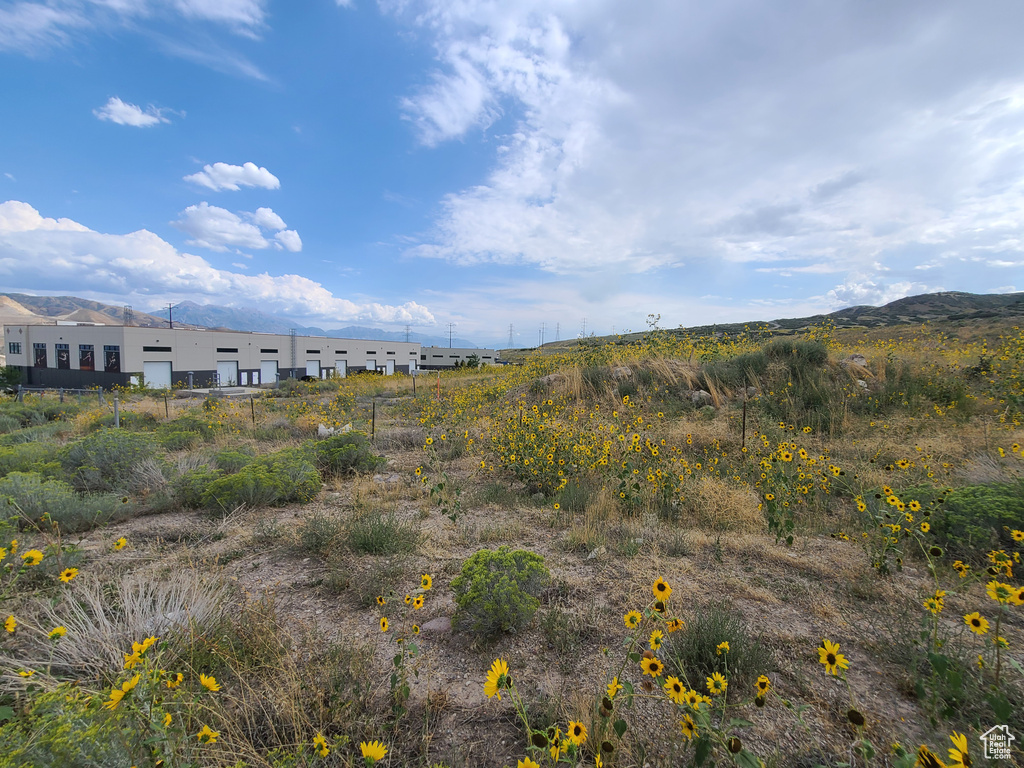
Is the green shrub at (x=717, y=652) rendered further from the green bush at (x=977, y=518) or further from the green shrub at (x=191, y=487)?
the green shrub at (x=191, y=487)

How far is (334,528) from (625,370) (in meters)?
7.11

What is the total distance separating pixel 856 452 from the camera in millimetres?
5184

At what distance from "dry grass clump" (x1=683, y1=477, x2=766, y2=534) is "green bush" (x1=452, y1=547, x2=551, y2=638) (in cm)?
197

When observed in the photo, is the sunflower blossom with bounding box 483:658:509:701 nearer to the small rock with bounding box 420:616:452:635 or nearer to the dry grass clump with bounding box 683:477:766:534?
the small rock with bounding box 420:616:452:635

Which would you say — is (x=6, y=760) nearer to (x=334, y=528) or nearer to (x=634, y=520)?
(x=334, y=528)

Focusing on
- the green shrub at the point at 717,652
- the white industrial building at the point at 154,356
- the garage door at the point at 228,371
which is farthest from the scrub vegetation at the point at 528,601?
the garage door at the point at 228,371

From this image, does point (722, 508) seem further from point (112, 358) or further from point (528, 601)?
point (112, 358)

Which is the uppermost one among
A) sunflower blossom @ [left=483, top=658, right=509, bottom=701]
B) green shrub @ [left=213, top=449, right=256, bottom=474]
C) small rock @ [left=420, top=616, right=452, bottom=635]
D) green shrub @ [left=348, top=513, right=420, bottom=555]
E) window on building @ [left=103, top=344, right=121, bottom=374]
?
window on building @ [left=103, top=344, right=121, bottom=374]

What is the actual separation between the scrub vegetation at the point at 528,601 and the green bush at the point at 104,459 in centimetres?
4

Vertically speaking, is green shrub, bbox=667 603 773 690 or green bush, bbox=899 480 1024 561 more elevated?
green bush, bbox=899 480 1024 561

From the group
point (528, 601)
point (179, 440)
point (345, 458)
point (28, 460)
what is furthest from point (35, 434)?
point (528, 601)

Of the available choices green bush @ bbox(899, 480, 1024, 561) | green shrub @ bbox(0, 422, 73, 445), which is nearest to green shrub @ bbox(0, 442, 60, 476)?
green shrub @ bbox(0, 422, 73, 445)

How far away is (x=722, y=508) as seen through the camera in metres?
3.79

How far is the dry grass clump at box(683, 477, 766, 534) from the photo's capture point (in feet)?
11.9
